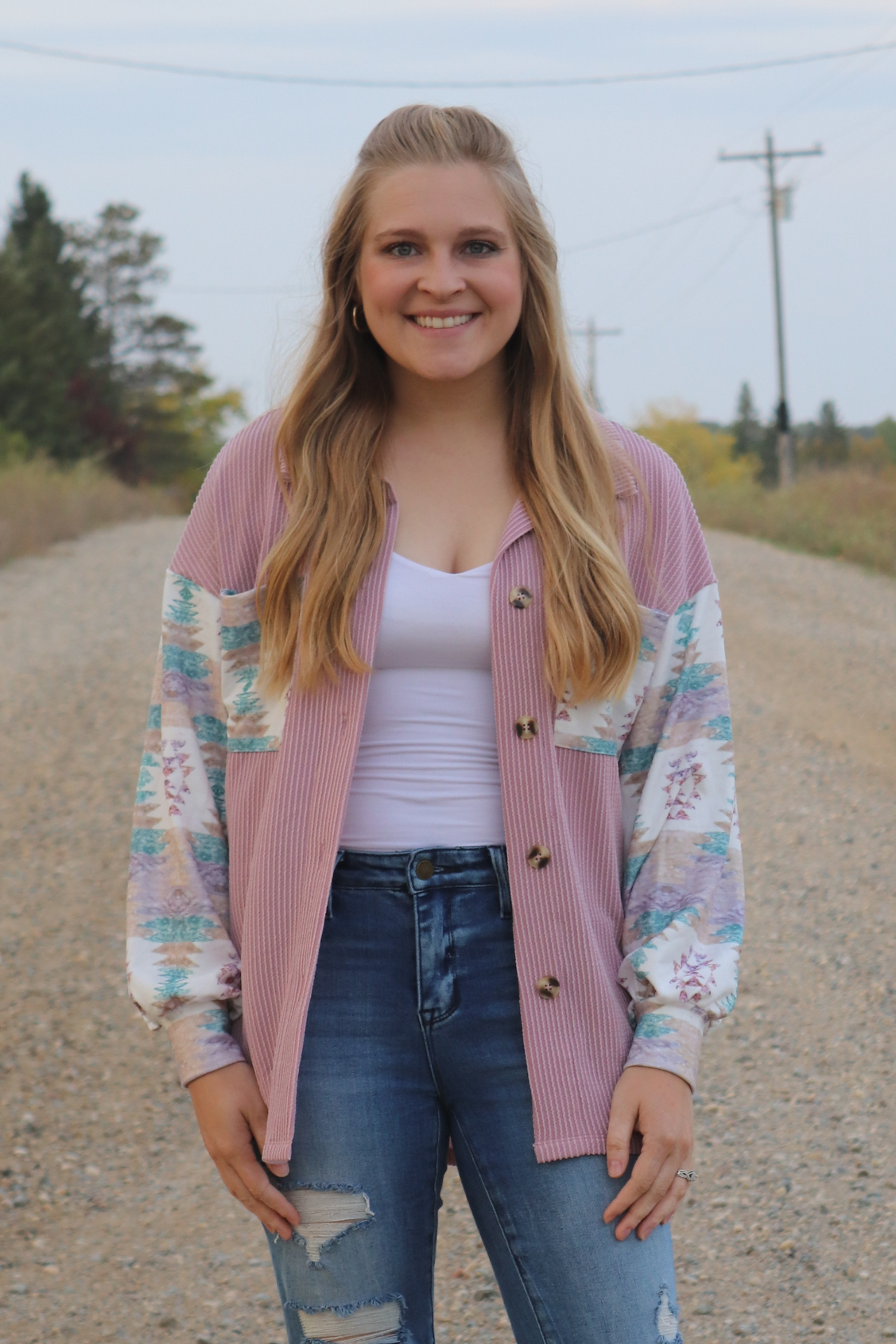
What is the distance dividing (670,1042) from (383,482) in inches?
32.7

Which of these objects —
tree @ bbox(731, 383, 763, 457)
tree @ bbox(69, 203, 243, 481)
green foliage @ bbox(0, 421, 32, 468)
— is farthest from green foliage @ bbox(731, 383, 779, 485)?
green foliage @ bbox(0, 421, 32, 468)

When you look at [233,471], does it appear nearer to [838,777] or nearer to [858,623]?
[838,777]

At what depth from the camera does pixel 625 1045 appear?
1.69 m

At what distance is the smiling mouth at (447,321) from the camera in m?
1.76

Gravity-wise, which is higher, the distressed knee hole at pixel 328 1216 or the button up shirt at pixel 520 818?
the button up shirt at pixel 520 818

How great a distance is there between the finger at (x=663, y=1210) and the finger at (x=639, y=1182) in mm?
27

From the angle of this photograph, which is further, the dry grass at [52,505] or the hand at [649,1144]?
the dry grass at [52,505]

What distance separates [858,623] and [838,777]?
4433mm

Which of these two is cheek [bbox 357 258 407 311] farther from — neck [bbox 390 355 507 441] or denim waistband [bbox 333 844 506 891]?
denim waistband [bbox 333 844 506 891]

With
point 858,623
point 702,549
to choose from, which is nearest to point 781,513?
point 858,623

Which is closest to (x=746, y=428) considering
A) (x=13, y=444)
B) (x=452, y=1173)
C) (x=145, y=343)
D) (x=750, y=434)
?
(x=750, y=434)

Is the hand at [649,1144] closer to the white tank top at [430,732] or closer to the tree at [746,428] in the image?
the white tank top at [430,732]

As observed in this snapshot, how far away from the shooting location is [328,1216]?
1.59 meters

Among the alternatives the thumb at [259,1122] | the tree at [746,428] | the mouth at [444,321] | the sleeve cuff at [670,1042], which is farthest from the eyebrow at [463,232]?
the tree at [746,428]
